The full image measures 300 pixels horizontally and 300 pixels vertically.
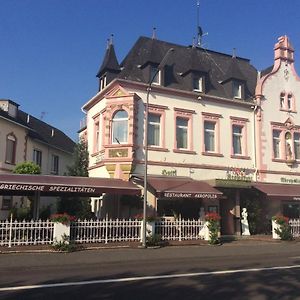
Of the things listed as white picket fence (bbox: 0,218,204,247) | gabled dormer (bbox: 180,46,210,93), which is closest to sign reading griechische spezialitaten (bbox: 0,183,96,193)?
white picket fence (bbox: 0,218,204,247)

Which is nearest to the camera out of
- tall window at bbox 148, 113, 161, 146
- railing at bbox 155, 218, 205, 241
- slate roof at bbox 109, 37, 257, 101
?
railing at bbox 155, 218, 205, 241

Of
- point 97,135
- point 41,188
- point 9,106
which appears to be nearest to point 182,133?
point 97,135

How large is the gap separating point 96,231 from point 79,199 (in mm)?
9254

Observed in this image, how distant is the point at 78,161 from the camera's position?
30.2m

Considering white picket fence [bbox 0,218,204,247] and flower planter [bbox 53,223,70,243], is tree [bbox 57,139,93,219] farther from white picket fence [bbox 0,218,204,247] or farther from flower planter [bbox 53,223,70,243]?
flower planter [bbox 53,223,70,243]

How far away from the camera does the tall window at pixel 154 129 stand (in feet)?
82.4

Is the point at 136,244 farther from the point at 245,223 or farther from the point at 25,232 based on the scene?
the point at 245,223

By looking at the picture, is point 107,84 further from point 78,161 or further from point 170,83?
point 78,161

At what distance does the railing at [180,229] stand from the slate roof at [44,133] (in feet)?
51.0

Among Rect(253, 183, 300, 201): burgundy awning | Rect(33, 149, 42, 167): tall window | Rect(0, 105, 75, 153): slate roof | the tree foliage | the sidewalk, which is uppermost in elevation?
Rect(0, 105, 75, 153): slate roof

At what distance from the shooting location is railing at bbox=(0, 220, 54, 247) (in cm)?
1795

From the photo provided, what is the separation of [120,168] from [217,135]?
685cm

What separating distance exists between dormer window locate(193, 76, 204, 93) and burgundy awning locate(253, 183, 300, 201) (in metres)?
6.83

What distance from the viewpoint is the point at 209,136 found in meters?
27.0
